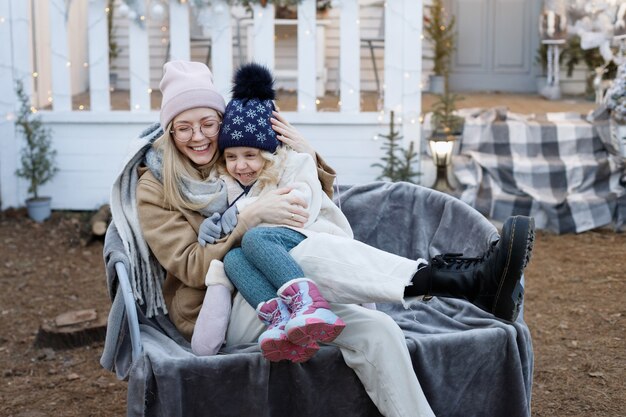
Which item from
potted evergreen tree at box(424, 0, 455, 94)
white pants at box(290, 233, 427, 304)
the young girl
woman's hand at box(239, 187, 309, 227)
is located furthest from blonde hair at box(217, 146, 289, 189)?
potted evergreen tree at box(424, 0, 455, 94)

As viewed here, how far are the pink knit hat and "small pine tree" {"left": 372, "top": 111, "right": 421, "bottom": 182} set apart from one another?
2834 millimetres

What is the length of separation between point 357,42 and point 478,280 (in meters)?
3.43

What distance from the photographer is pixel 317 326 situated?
2449mm

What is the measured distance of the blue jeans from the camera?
2666 millimetres

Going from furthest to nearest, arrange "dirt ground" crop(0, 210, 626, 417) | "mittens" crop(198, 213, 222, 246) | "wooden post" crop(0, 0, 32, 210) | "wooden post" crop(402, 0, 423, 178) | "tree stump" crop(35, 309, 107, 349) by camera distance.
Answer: "wooden post" crop(0, 0, 32, 210) → "wooden post" crop(402, 0, 423, 178) → "tree stump" crop(35, 309, 107, 349) → "dirt ground" crop(0, 210, 626, 417) → "mittens" crop(198, 213, 222, 246)

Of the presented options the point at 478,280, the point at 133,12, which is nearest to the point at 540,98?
the point at 133,12

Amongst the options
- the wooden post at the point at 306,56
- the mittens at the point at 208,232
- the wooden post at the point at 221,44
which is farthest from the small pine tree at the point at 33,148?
the mittens at the point at 208,232

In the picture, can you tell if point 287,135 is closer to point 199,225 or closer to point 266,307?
point 199,225

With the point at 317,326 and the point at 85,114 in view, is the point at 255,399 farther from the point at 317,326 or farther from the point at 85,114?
the point at 85,114

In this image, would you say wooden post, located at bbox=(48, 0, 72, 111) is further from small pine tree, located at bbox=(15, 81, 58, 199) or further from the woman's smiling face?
the woman's smiling face

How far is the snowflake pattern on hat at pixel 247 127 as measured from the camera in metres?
2.98

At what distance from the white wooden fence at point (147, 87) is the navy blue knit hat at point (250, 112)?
281 cm

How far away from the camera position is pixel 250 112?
3012mm

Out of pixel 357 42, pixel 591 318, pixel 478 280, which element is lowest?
pixel 591 318
